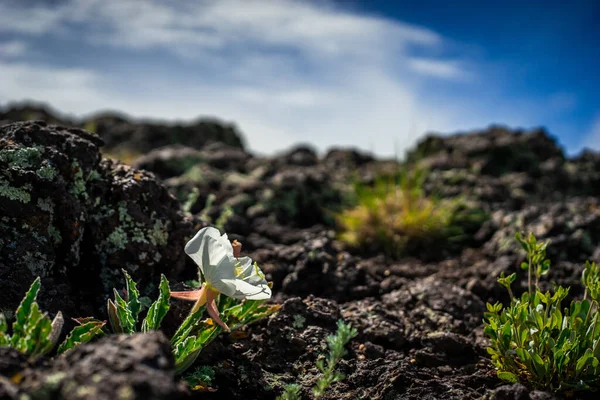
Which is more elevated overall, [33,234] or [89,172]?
[89,172]

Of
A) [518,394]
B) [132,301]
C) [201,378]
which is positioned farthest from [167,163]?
[518,394]

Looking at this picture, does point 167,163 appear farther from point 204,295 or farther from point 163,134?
point 204,295

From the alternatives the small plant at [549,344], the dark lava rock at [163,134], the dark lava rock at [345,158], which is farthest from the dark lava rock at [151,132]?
the small plant at [549,344]

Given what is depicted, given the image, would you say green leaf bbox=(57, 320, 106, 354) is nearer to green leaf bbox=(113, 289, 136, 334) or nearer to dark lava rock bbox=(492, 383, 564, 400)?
green leaf bbox=(113, 289, 136, 334)

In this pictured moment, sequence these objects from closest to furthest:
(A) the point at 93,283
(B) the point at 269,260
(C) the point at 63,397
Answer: (C) the point at 63,397 < (A) the point at 93,283 < (B) the point at 269,260

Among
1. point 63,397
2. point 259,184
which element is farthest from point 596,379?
point 259,184

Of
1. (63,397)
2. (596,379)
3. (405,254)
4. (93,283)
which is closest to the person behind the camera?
(63,397)

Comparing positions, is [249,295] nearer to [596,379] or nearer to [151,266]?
[151,266]

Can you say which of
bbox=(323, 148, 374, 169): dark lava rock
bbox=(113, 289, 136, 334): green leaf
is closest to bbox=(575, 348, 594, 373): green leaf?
bbox=(113, 289, 136, 334): green leaf
